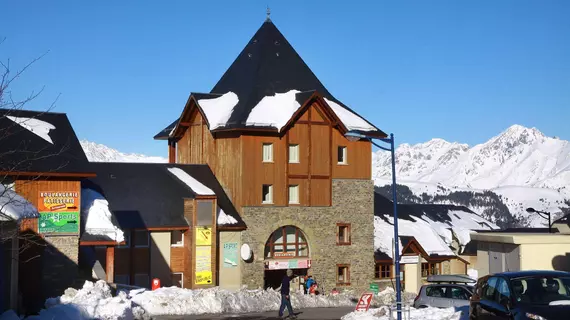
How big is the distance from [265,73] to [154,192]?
32.2 ft

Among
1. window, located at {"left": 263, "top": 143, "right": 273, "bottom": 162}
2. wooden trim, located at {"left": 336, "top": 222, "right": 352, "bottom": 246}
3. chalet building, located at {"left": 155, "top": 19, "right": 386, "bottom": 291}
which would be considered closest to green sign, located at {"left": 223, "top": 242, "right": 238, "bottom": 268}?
chalet building, located at {"left": 155, "top": 19, "right": 386, "bottom": 291}

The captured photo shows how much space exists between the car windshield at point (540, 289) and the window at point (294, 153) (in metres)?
30.1

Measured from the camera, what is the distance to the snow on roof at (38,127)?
118ft

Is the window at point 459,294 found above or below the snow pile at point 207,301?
above

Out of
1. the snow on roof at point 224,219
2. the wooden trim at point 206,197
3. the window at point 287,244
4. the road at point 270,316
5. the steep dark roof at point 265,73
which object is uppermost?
the steep dark roof at point 265,73

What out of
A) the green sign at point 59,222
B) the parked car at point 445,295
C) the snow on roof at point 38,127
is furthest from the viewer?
the snow on roof at point 38,127

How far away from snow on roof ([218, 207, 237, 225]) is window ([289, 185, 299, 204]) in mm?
3729

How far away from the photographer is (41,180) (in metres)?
34.4

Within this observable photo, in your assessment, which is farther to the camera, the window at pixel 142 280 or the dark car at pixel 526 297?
the window at pixel 142 280

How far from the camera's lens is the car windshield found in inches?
655

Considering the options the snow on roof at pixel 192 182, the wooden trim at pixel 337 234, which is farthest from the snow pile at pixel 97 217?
the wooden trim at pixel 337 234

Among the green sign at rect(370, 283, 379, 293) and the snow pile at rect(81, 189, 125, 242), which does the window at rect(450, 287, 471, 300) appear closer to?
the snow pile at rect(81, 189, 125, 242)

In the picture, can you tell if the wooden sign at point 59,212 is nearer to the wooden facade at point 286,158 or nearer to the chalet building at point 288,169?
the chalet building at point 288,169

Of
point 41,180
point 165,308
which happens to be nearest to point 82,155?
point 41,180
